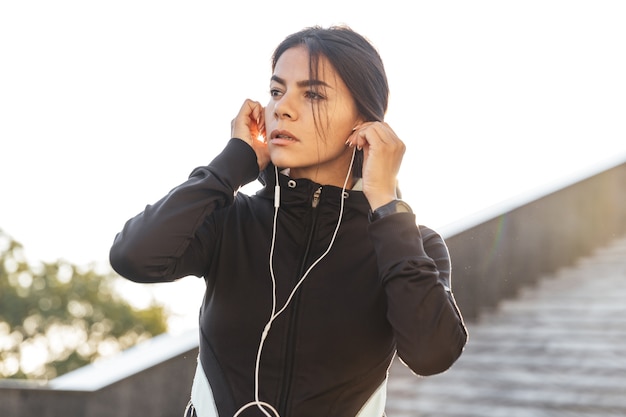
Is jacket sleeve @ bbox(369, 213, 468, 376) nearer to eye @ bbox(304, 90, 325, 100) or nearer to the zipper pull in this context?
the zipper pull

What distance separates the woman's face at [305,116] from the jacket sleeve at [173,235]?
0.22 metres

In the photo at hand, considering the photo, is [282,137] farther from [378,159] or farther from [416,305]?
[416,305]

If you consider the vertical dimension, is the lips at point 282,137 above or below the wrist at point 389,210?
above

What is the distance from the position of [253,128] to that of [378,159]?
1.79 ft

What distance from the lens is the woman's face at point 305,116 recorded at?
9.56 ft

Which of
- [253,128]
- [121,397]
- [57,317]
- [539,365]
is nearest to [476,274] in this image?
[539,365]

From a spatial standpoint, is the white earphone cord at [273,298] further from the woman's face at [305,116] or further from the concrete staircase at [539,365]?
the concrete staircase at [539,365]

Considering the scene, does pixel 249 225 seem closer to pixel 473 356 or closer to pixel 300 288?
pixel 300 288

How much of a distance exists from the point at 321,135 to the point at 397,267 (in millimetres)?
525

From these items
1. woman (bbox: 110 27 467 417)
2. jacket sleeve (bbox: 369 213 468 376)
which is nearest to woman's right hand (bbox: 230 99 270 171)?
woman (bbox: 110 27 467 417)

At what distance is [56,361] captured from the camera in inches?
1870

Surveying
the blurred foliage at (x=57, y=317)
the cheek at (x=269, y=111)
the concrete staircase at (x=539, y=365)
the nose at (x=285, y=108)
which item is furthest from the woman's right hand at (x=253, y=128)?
the blurred foliage at (x=57, y=317)

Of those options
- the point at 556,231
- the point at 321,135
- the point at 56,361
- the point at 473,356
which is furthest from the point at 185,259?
the point at 56,361

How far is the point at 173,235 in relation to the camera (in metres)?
2.80
